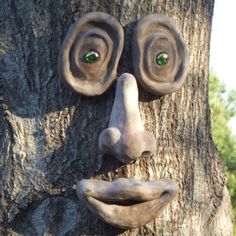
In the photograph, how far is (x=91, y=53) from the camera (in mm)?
1458

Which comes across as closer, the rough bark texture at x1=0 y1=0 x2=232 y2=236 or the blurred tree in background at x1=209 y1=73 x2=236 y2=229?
the rough bark texture at x1=0 y1=0 x2=232 y2=236

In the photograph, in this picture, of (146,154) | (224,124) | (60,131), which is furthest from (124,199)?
(224,124)

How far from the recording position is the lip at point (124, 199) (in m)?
1.39

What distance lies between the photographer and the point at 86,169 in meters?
1.45

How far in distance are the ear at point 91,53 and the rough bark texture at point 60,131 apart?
0.09 ft

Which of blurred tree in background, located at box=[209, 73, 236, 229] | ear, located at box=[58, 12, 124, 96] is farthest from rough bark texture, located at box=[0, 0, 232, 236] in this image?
blurred tree in background, located at box=[209, 73, 236, 229]

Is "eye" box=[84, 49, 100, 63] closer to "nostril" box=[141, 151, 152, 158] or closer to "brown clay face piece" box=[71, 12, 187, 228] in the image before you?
"brown clay face piece" box=[71, 12, 187, 228]

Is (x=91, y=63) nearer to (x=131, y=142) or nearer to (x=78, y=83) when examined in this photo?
(x=78, y=83)

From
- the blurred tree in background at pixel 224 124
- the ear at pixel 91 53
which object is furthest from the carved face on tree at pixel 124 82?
the blurred tree in background at pixel 224 124

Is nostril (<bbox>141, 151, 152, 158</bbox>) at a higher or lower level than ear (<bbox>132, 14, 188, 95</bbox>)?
lower

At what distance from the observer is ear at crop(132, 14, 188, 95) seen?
1.44 meters

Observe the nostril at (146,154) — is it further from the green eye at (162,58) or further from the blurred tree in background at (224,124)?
the blurred tree in background at (224,124)

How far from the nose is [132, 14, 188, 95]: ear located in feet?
0.13

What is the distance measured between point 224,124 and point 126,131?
18.2 ft
